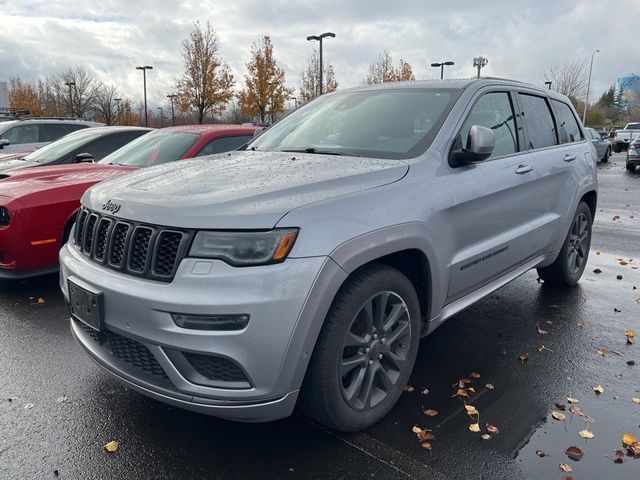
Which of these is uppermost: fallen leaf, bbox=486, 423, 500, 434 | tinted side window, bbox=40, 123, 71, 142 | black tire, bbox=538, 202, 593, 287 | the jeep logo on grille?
tinted side window, bbox=40, 123, 71, 142

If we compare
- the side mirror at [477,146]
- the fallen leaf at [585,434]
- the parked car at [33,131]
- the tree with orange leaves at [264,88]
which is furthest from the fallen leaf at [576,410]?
the tree with orange leaves at [264,88]

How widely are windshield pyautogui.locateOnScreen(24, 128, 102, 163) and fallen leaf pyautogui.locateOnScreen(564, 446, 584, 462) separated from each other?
6467 millimetres

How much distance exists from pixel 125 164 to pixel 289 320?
4.47 metres

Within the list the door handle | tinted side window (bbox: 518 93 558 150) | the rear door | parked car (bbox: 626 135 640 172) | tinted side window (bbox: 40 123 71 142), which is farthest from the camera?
parked car (bbox: 626 135 640 172)

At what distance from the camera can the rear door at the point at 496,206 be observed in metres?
3.22

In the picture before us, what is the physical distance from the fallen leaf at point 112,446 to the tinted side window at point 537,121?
3467 mm

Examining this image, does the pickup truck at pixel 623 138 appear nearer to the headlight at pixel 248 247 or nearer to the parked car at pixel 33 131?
the parked car at pixel 33 131

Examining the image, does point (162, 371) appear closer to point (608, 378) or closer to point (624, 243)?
point (608, 378)

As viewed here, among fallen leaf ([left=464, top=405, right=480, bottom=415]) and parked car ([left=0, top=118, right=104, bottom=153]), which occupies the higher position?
parked car ([left=0, top=118, right=104, bottom=153])

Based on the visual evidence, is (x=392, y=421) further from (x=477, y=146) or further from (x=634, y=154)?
(x=634, y=154)

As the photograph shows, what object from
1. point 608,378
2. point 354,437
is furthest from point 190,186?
point 608,378

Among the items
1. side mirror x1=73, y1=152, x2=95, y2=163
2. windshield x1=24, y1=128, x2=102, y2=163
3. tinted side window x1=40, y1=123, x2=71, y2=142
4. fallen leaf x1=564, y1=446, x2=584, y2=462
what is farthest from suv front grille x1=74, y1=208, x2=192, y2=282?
tinted side window x1=40, y1=123, x2=71, y2=142

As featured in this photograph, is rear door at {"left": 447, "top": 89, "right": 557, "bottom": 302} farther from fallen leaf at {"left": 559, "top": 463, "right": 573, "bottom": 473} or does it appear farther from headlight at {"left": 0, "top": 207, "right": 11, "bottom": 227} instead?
headlight at {"left": 0, "top": 207, "right": 11, "bottom": 227}

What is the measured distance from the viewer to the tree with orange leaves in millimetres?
30688
